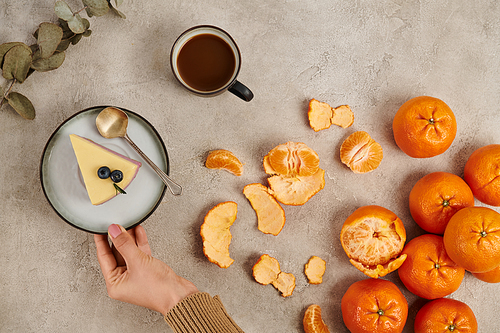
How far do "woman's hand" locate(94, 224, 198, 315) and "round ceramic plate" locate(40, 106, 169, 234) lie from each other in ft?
0.38

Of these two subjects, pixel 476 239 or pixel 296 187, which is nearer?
pixel 476 239

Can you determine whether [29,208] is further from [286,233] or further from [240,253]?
[286,233]

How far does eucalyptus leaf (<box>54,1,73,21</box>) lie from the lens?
A: 62.2 inches

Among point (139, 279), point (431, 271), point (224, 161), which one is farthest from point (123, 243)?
point (431, 271)

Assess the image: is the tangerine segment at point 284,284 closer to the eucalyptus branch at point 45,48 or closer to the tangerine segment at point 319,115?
the tangerine segment at point 319,115

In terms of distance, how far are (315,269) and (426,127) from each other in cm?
98

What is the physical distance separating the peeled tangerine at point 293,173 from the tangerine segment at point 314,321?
0.61 m

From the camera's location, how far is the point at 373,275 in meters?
1.65

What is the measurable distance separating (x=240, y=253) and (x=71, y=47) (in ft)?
4.95

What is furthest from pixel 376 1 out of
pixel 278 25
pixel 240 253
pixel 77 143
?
pixel 77 143

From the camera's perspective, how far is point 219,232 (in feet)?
5.83

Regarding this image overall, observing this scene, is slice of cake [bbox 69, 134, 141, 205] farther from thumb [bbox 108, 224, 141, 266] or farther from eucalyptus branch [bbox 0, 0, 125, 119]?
eucalyptus branch [bbox 0, 0, 125, 119]

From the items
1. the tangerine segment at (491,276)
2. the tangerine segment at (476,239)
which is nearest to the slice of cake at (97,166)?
the tangerine segment at (476,239)

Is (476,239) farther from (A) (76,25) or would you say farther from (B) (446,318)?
(A) (76,25)
